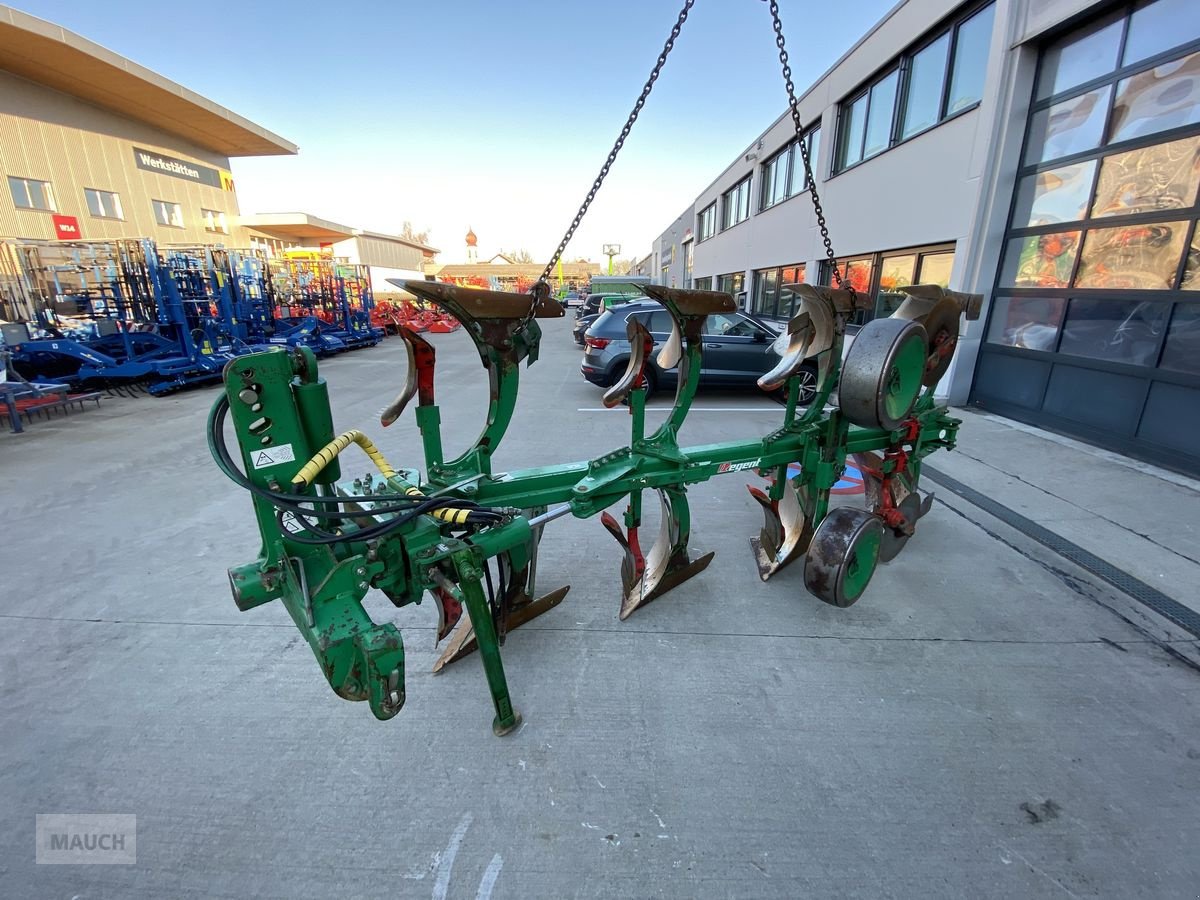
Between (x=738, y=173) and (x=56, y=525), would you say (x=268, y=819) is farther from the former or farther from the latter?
(x=738, y=173)

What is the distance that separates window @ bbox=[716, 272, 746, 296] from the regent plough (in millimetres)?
16743

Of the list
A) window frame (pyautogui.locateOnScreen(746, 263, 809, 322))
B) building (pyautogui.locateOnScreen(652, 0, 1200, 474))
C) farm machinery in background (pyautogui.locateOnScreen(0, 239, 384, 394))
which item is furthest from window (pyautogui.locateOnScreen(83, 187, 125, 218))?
building (pyautogui.locateOnScreen(652, 0, 1200, 474))

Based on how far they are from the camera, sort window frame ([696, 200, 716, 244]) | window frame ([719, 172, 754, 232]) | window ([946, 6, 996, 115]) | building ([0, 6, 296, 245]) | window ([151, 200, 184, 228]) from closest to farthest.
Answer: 1. window ([946, 6, 996, 115])
2. building ([0, 6, 296, 245])
3. window frame ([719, 172, 754, 232])
4. window ([151, 200, 184, 228])
5. window frame ([696, 200, 716, 244])

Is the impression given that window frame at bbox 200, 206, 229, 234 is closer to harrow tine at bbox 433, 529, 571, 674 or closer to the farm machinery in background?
the farm machinery in background

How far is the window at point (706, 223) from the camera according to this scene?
1003 inches

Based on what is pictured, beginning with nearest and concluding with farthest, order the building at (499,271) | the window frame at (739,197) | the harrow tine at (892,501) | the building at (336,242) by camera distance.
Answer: the harrow tine at (892,501)
the window frame at (739,197)
the building at (336,242)
the building at (499,271)

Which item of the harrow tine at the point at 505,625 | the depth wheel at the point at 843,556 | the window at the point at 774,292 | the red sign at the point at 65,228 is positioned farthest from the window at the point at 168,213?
the depth wheel at the point at 843,556

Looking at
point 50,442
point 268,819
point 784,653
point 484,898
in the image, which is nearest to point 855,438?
point 784,653

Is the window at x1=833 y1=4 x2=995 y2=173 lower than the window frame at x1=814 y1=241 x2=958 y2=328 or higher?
higher

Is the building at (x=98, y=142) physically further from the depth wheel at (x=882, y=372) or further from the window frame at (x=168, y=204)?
the depth wheel at (x=882, y=372)

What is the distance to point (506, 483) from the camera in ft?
8.26

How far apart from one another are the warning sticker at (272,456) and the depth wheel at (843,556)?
2595mm

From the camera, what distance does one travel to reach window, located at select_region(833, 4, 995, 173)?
755cm

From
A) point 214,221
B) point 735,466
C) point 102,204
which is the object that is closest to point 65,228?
point 102,204
